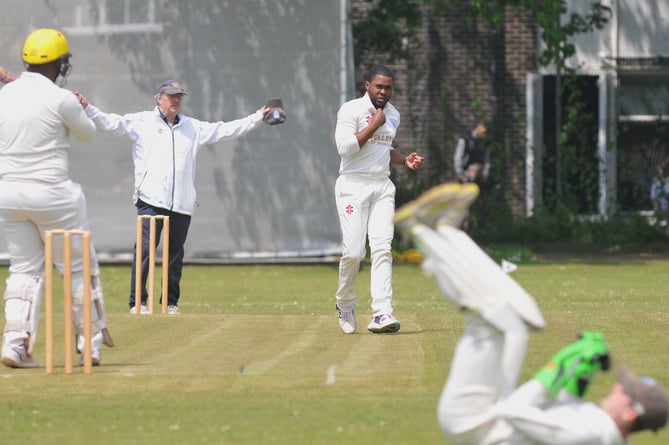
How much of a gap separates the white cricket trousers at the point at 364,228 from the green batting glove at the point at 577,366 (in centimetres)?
468

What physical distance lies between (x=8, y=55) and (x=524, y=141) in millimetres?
8949

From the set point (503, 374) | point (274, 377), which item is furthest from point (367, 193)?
point (503, 374)

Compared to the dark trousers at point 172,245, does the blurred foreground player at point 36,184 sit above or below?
above

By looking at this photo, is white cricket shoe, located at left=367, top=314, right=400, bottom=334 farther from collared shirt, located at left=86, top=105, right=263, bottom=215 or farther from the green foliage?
the green foliage

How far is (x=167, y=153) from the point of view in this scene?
503 inches

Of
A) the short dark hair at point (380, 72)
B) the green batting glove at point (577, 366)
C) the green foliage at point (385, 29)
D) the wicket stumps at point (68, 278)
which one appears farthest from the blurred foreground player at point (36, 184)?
the green foliage at point (385, 29)

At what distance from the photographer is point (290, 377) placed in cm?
809

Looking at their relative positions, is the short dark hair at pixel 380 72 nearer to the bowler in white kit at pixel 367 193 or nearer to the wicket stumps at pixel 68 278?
the bowler in white kit at pixel 367 193

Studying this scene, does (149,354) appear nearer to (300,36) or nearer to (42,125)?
(42,125)

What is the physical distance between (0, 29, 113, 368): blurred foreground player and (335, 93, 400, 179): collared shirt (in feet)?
8.13

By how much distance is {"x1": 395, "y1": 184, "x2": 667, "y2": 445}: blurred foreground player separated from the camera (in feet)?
17.9

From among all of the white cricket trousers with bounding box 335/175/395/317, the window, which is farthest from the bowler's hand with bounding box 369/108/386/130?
the window

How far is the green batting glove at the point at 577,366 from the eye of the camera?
5.50 meters

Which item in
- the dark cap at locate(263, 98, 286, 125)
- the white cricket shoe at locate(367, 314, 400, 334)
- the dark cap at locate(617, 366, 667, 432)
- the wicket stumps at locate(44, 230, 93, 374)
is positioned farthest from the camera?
the dark cap at locate(263, 98, 286, 125)
